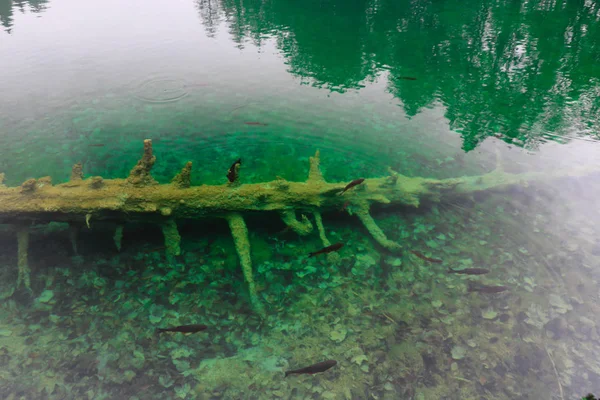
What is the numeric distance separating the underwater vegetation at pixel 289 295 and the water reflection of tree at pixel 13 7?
952 inches

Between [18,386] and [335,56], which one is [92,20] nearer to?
[335,56]

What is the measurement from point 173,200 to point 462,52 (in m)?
15.2

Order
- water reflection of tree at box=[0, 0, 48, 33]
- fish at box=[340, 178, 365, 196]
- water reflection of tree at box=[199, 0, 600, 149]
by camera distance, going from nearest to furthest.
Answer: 1. fish at box=[340, 178, 365, 196]
2. water reflection of tree at box=[199, 0, 600, 149]
3. water reflection of tree at box=[0, 0, 48, 33]

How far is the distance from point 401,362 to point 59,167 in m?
8.74

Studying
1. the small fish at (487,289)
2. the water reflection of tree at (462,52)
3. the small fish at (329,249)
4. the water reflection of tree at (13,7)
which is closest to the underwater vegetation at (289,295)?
the small fish at (487,289)

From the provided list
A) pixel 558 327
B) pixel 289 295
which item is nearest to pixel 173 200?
pixel 289 295

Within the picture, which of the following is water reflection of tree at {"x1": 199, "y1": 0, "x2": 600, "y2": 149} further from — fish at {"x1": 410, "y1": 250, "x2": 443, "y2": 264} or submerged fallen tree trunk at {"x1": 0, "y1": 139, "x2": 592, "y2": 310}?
submerged fallen tree trunk at {"x1": 0, "y1": 139, "x2": 592, "y2": 310}

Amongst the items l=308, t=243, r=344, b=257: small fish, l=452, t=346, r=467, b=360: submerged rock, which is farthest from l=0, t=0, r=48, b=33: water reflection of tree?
l=452, t=346, r=467, b=360: submerged rock

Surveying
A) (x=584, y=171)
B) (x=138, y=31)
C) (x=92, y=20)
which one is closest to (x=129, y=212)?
(x=584, y=171)

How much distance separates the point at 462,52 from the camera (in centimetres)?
1495

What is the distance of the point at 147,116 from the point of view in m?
10.2

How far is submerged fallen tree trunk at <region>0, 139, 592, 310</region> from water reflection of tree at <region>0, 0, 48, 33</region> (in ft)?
77.0

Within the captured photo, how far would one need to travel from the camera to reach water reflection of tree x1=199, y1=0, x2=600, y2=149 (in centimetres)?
1041

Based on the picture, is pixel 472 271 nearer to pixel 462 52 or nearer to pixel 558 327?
pixel 558 327
